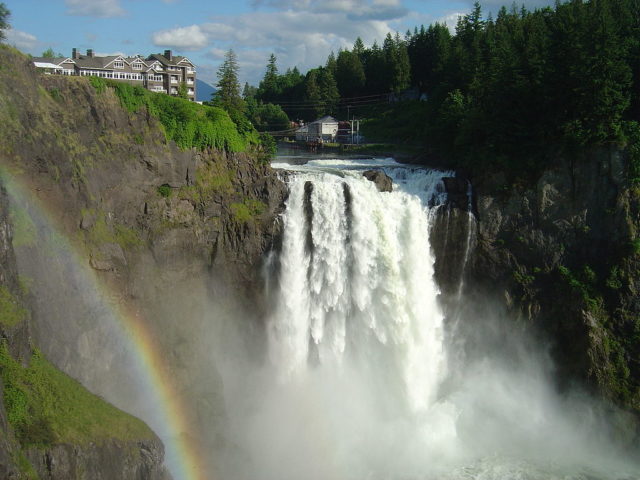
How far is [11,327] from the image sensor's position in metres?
18.8

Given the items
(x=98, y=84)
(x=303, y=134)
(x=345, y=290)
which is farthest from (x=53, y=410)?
(x=303, y=134)

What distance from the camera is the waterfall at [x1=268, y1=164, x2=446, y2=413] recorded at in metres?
31.7

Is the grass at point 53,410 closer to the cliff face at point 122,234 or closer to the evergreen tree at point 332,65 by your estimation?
the cliff face at point 122,234

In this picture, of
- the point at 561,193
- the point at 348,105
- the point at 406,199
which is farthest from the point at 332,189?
the point at 348,105

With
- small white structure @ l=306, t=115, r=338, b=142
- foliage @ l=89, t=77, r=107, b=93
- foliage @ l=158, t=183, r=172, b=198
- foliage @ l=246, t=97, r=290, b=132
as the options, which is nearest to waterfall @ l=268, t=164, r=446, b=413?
foliage @ l=158, t=183, r=172, b=198

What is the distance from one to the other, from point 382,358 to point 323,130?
32.4 m

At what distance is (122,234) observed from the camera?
2759 cm

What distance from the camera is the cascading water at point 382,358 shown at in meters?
30.1

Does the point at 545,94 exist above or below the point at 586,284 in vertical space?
above

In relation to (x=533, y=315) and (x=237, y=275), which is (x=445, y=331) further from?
(x=237, y=275)

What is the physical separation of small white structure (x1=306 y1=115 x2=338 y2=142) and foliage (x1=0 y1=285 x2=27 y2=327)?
41647 millimetres

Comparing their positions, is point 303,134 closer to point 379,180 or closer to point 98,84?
point 379,180

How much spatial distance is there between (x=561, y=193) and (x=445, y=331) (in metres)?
9.47

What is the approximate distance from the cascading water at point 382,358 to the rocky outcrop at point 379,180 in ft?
1.17
